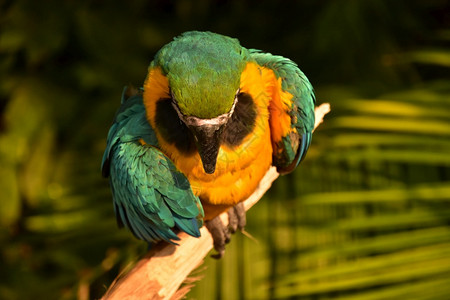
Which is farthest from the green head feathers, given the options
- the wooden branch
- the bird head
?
the wooden branch

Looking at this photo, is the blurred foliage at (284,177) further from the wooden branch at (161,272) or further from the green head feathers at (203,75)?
the green head feathers at (203,75)

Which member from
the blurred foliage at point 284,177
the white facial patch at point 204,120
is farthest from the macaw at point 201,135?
the blurred foliage at point 284,177

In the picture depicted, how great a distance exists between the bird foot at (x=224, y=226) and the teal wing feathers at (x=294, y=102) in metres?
0.27

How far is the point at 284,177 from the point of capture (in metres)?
2.16

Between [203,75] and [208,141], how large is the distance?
14 centimetres

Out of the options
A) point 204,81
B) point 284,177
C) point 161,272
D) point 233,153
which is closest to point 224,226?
point 161,272

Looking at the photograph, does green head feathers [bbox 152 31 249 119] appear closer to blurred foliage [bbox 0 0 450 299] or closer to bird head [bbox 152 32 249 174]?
bird head [bbox 152 32 249 174]

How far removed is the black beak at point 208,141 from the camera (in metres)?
1.17

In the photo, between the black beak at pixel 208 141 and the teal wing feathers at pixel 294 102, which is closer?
the black beak at pixel 208 141

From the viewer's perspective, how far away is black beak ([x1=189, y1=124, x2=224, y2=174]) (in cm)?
117

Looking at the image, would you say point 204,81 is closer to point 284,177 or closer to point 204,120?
point 204,120

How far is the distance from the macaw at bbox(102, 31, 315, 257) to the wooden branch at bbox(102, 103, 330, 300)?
55mm

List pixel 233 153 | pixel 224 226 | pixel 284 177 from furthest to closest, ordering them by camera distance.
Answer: pixel 284 177, pixel 224 226, pixel 233 153

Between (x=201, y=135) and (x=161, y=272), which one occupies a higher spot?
(x=201, y=135)
